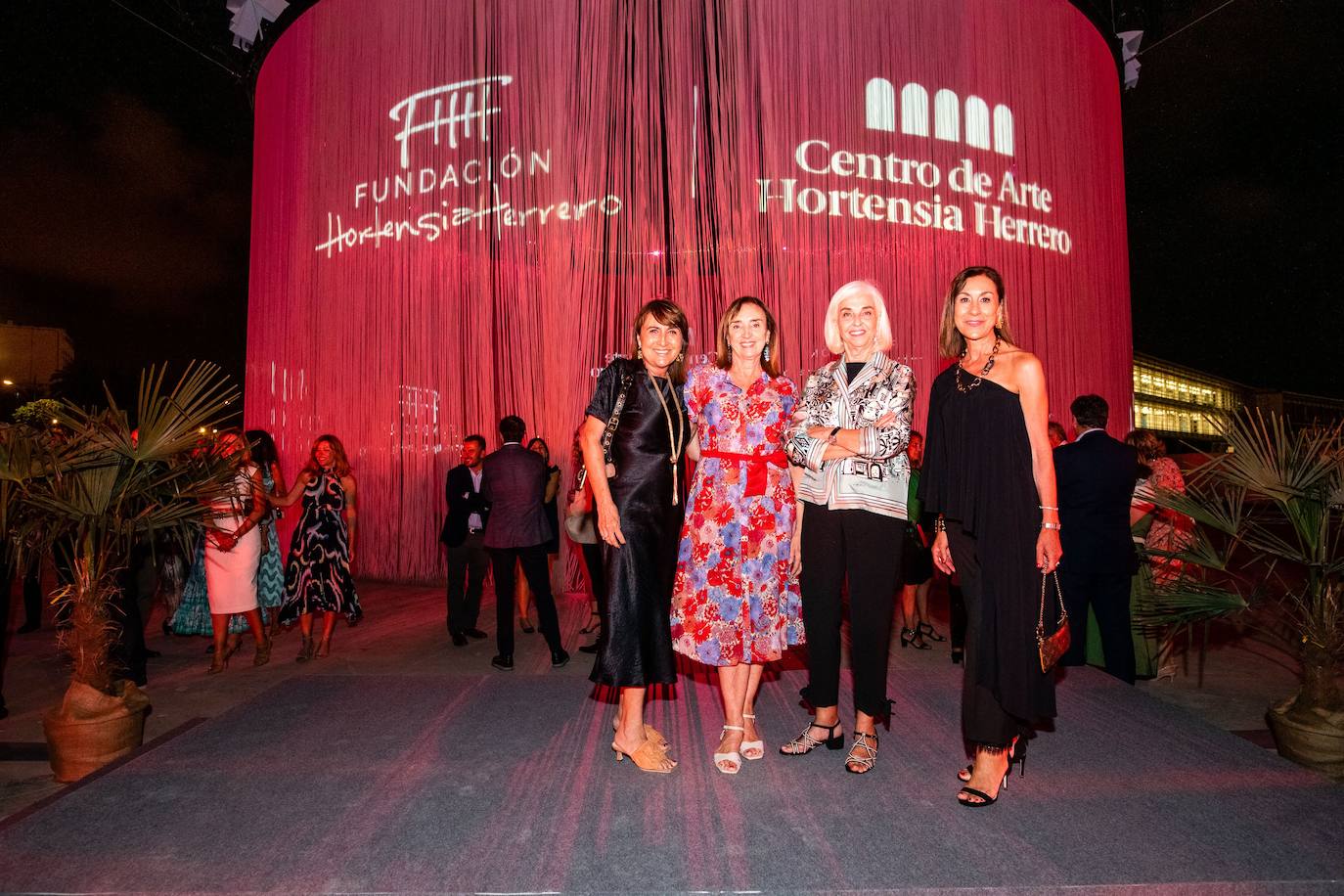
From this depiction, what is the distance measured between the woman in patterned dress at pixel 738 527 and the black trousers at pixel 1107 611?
203 centimetres

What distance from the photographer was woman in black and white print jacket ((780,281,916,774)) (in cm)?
244

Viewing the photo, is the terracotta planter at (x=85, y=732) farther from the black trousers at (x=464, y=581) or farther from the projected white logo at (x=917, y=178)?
the projected white logo at (x=917, y=178)

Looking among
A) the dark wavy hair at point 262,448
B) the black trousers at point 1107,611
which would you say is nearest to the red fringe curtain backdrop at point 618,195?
the dark wavy hair at point 262,448

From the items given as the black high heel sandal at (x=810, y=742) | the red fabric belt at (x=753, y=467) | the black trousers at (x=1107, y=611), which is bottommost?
the black high heel sandal at (x=810, y=742)

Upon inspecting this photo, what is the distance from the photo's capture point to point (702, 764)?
2.54m

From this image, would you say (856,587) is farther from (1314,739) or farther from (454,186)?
(454,186)

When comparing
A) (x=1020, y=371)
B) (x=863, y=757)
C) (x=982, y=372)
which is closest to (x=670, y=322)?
(x=982, y=372)

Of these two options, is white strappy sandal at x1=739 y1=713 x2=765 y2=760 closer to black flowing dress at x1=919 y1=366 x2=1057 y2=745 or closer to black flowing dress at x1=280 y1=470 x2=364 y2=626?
black flowing dress at x1=919 y1=366 x2=1057 y2=745

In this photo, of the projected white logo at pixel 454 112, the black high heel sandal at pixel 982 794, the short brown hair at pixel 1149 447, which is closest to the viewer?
the black high heel sandal at pixel 982 794

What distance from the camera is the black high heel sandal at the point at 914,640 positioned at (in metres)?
5.01

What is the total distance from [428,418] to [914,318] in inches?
199

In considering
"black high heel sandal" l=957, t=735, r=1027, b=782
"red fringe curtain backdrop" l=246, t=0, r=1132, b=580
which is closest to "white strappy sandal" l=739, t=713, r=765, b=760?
"black high heel sandal" l=957, t=735, r=1027, b=782

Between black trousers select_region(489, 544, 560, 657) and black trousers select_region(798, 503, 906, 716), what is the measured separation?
2.43 meters

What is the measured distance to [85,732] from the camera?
3.06m
